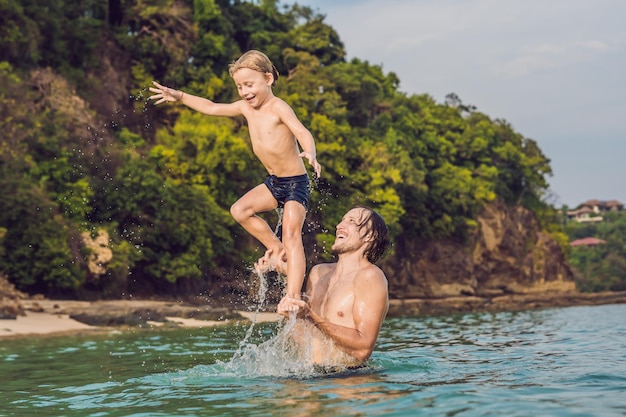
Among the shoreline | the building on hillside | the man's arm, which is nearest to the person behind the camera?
the man's arm

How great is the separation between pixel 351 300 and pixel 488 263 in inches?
2064

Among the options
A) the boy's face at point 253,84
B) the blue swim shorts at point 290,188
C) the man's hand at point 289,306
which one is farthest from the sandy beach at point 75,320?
the man's hand at point 289,306

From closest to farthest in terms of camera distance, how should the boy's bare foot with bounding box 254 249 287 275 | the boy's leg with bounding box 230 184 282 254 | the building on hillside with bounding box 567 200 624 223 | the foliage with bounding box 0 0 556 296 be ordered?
1. the boy's bare foot with bounding box 254 249 287 275
2. the boy's leg with bounding box 230 184 282 254
3. the foliage with bounding box 0 0 556 296
4. the building on hillside with bounding box 567 200 624 223

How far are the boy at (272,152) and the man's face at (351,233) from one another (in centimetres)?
45

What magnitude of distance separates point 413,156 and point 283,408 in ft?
150

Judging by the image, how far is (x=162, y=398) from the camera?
8.30m

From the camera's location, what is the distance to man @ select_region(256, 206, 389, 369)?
27.8 ft

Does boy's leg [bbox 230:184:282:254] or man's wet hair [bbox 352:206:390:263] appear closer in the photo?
man's wet hair [bbox 352:206:390:263]

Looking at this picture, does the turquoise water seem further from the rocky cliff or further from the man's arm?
the rocky cliff

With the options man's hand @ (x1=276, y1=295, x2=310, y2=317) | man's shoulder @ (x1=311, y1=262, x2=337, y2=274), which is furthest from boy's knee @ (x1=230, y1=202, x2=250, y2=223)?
man's hand @ (x1=276, y1=295, x2=310, y2=317)

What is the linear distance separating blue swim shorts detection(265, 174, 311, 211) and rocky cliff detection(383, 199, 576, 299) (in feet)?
131

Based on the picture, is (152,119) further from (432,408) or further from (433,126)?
(432,408)

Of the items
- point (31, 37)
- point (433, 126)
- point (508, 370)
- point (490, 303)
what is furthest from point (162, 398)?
point (433, 126)

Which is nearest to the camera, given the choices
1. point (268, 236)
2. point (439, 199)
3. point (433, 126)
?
point (268, 236)
